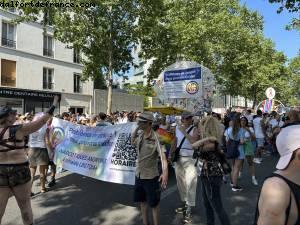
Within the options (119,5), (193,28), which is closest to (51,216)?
(119,5)

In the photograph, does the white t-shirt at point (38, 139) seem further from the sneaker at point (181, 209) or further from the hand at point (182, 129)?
the hand at point (182, 129)

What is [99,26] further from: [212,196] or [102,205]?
[212,196]

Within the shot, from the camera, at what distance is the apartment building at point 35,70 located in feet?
103

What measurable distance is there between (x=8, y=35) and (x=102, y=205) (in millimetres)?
27300

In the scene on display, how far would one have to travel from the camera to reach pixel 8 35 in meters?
31.6

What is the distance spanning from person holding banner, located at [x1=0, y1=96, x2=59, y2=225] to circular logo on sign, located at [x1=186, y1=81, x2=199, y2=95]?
980cm

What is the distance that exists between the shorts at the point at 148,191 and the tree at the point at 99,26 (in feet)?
51.2

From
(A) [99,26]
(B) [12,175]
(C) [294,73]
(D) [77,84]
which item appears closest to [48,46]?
(D) [77,84]

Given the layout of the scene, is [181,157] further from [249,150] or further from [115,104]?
[115,104]

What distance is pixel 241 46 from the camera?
37.6m

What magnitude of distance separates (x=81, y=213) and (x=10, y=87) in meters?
26.6

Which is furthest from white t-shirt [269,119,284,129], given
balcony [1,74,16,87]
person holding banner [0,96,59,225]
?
balcony [1,74,16,87]

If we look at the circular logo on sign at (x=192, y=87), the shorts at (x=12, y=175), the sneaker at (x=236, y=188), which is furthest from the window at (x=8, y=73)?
the shorts at (x=12, y=175)

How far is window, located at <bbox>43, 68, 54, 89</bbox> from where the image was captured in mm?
35625
